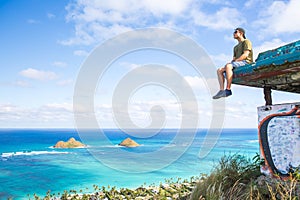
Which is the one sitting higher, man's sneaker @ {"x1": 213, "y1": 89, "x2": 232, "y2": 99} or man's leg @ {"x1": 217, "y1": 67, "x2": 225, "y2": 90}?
man's leg @ {"x1": 217, "y1": 67, "x2": 225, "y2": 90}

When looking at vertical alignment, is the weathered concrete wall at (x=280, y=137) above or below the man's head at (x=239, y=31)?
below

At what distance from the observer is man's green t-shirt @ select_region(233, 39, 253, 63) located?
17.4 ft

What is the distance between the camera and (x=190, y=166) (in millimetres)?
31422

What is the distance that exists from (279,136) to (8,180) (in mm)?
26814

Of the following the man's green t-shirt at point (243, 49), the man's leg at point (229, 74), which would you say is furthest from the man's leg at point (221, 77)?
the man's green t-shirt at point (243, 49)

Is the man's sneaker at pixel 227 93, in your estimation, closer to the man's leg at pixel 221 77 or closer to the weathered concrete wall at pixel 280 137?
the man's leg at pixel 221 77

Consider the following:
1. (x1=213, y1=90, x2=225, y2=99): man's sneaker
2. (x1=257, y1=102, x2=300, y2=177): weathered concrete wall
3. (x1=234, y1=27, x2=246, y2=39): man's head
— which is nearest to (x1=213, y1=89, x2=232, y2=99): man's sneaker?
(x1=213, y1=90, x2=225, y2=99): man's sneaker

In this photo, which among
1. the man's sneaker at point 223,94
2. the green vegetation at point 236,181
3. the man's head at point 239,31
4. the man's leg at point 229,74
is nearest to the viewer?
the man's sneaker at point 223,94

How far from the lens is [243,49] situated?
5383 mm

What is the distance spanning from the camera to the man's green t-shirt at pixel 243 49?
5297mm

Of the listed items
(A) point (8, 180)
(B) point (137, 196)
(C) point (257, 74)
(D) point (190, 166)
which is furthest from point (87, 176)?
(C) point (257, 74)

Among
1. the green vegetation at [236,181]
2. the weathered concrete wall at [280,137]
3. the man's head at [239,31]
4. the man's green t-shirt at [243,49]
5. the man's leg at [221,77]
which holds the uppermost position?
the man's head at [239,31]

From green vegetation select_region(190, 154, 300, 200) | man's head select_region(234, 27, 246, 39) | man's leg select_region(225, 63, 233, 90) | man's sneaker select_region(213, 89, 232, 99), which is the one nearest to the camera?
man's sneaker select_region(213, 89, 232, 99)

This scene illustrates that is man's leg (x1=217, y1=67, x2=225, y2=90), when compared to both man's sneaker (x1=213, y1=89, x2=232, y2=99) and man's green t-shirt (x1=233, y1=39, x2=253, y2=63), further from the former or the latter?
man's green t-shirt (x1=233, y1=39, x2=253, y2=63)
